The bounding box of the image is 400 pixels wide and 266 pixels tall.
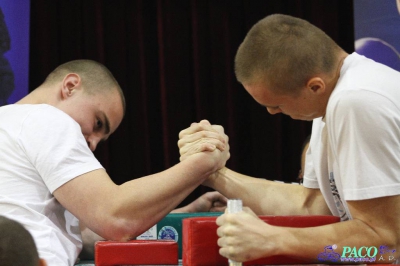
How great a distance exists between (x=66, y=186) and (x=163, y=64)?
7.28 feet

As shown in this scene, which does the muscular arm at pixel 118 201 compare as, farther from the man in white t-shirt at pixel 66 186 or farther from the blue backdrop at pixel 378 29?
the blue backdrop at pixel 378 29

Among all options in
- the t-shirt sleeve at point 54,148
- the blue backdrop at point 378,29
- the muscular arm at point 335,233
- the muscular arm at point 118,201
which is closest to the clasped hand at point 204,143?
the muscular arm at point 118,201

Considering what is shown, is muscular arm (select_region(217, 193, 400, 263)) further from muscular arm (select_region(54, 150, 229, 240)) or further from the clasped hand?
the clasped hand

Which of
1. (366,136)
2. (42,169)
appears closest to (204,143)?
(42,169)

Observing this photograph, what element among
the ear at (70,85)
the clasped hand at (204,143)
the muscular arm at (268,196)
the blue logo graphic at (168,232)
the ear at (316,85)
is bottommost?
the blue logo graphic at (168,232)

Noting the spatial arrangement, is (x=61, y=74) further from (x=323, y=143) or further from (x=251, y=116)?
(x=251, y=116)

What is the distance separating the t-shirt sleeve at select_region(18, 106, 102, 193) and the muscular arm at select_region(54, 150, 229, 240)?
0.03 m

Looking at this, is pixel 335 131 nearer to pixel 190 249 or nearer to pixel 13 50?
pixel 190 249

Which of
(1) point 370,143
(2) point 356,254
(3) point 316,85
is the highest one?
(3) point 316,85

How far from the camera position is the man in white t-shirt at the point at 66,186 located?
1.67 meters

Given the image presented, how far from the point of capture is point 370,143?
1439 millimetres

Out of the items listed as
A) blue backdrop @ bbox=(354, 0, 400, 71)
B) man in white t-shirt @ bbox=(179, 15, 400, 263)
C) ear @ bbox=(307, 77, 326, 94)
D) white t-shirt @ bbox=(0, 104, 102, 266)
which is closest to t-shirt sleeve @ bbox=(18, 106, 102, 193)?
white t-shirt @ bbox=(0, 104, 102, 266)

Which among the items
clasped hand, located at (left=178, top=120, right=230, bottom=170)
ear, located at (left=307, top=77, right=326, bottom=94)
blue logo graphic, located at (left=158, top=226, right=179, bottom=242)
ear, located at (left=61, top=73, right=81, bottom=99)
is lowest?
blue logo graphic, located at (left=158, top=226, right=179, bottom=242)

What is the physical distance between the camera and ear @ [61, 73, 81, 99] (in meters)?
2.11
